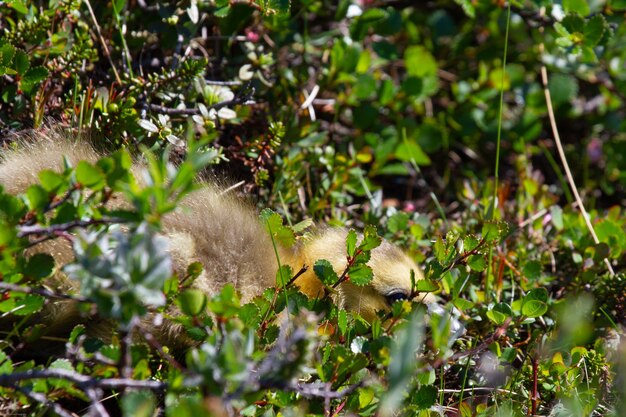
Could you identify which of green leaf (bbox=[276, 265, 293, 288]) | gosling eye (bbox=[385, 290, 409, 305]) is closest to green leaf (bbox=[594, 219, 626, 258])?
gosling eye (bbox=[385, 290, 409, 305])

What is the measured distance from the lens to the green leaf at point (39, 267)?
141 cm

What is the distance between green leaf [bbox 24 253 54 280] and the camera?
55.4 inches

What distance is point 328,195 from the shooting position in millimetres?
2617

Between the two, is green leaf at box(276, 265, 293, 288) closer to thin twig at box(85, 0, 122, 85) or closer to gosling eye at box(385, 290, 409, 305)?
gosling eye at box(385, 290, 409, 305)

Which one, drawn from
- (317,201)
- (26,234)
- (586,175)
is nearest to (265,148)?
(317,201)

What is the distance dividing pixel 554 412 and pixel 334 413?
59cm

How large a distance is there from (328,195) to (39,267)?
1.35 m

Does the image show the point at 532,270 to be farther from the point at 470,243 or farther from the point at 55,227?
the point at 55,227

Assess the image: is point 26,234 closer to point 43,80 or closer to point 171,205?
point 171,205

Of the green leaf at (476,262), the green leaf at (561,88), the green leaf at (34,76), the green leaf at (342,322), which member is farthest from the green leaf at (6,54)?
the green leaf at (561,88)

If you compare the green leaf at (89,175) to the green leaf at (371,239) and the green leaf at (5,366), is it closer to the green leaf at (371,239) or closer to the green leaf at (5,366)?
the green leaf at (5,366)

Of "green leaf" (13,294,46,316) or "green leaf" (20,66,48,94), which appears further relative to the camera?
"green leaf" (20,66,48,94)

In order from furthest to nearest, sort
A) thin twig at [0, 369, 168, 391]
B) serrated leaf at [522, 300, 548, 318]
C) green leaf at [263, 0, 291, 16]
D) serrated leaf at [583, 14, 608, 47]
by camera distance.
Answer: serrated leaf at [583, 14, 608, 47] < green leaf at [263, 0, 291, 16] < serrated leaf at [522, 300, 548, 318] < thin twig at [0, 369, 168, 391]

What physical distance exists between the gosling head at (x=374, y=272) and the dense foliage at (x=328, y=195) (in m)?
0.10
